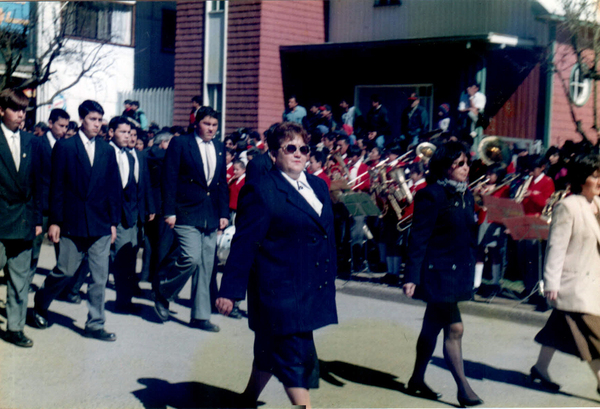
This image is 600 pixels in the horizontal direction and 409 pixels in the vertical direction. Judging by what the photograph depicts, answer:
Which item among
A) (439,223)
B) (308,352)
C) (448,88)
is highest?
(448,88)

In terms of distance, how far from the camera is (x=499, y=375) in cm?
628

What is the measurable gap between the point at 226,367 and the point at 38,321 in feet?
7.09

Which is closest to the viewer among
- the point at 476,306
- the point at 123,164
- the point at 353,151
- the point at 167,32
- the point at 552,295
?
the point at 552,295

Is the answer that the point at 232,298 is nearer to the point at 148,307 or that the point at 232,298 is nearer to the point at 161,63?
the point at 148,307

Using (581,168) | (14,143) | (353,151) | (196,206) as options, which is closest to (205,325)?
(196,206)

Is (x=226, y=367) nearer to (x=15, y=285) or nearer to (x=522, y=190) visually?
(x=15, y=285)

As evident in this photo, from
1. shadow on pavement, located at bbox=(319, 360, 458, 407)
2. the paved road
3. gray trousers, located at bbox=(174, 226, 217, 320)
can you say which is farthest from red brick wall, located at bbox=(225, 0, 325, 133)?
shadow on pavement, located at bbox=(319, 360, 458, 407)

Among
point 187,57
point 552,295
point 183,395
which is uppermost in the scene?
point 187,57

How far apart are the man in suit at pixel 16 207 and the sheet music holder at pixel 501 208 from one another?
4.79m

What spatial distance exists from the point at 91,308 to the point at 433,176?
10.9ft

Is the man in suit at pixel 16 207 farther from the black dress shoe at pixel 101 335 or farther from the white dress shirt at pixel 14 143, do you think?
the black dress shoe at pixel 101 335

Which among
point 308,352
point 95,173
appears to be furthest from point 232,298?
point 95,173

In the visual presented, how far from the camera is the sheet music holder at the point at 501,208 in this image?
28.7 ft

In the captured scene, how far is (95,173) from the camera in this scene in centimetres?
721
